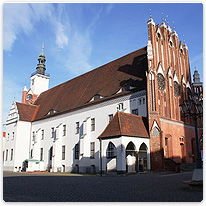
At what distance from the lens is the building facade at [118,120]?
83.6 ft

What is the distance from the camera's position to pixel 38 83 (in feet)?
192

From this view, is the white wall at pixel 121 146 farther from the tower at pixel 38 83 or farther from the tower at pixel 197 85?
the tower at pixel 38 83

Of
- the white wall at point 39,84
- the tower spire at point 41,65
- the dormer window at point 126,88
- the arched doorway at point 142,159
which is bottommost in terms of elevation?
the arched doorway at point 142,159

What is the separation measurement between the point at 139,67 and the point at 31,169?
23.5m

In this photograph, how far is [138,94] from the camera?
28.6 meters

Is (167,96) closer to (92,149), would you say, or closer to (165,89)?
(165,89)

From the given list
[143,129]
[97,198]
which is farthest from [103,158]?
[97,198]

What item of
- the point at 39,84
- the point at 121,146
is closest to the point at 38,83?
the point at 39,84

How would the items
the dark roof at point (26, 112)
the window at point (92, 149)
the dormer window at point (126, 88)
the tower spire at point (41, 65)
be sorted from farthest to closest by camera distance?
the tower spire at point (41, 65) → the dark roof at point (26, 112) → the window at point (92, 149) → the dormer window at point (126, 88)

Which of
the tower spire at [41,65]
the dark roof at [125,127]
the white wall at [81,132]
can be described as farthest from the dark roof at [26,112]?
the dark roof at [125,127]

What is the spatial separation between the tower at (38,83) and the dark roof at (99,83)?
8550mm

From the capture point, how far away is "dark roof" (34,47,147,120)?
104 feet

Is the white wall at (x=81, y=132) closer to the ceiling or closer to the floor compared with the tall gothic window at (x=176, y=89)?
closer to the floor

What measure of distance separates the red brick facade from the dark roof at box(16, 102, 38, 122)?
2772 centimetres
